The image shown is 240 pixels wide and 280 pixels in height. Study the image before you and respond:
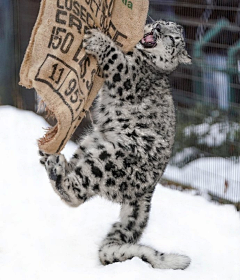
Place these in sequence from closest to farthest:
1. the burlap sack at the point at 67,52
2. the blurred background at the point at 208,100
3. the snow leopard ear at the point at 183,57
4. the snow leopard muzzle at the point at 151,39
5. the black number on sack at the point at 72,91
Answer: the burlap sack at the point at 67,52 → the black number on sack at the point at 72,91 → the snow leopard muzzle at the point at 151,39 → the snow leopard ear at the point at 183,57 → the blurred background at the point at 208,100

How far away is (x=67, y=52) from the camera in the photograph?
114 inches

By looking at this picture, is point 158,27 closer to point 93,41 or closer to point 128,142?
point 93,41

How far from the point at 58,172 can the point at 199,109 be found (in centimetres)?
215

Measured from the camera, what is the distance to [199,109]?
5.00m

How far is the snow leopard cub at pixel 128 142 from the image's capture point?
317cm

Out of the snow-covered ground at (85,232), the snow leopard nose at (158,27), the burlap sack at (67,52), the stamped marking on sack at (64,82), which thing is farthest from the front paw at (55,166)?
the snow leopard nose at (158,27)

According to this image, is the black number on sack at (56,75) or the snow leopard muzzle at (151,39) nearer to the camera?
the black number on sack at (56,75)

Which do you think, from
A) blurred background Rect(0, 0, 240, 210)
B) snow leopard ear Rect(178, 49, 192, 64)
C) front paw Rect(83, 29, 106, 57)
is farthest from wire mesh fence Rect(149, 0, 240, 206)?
front paw Rect(83, 29, 106, 57)

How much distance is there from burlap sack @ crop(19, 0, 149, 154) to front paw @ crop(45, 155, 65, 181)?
0.20 metres

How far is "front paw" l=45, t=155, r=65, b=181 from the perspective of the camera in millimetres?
3180

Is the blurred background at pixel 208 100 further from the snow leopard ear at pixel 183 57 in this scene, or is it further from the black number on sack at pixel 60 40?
the black number on sack at pixel 60 40

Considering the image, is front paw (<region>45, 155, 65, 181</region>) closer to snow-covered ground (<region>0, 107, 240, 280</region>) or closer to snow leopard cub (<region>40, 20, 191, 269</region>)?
snow leopard cub (<region>40, 20, 191, 269</region>)

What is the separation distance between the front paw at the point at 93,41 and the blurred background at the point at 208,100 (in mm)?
1827

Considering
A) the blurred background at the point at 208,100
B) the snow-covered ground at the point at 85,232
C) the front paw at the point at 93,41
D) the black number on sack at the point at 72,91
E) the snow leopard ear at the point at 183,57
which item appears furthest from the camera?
the blurred background at the point at 208,100
